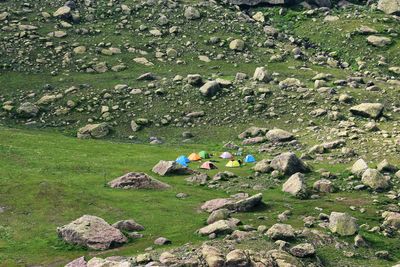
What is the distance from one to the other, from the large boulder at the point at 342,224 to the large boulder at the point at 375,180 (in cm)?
1063

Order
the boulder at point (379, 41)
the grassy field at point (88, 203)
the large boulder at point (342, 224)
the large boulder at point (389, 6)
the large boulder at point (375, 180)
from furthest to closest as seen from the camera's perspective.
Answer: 1. the large boulder at point (389, 6)
2. the boulder at point (379, 41)
3. the large boulder at point (375, 180)
4. the large boulder at point (342, 224)
5. the grassy field at point (88, 203)

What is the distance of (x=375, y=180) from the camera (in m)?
57.7

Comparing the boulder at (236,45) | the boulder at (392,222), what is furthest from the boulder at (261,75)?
the boulder at (392,222)

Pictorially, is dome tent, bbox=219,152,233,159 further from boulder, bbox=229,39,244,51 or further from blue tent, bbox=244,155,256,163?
boulder, bbox=229,39,244,51

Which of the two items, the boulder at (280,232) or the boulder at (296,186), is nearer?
the boulder at (280,232)

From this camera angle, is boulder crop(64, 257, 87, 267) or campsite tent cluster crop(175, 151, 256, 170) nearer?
boulder crop(64, 257, 87, 267)

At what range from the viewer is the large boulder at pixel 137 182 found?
58.8 meters

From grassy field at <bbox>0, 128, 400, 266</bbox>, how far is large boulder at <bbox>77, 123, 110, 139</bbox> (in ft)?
35.7

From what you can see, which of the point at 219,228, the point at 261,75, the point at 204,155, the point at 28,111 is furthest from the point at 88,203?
the point at 261,75

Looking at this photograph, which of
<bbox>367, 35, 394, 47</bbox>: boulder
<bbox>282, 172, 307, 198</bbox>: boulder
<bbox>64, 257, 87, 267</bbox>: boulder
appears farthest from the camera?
<bbox>367, 35, 394, 47</bbox>: boulder

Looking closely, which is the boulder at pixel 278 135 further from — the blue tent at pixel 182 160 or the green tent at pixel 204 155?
the blue tent at pixel 182 160

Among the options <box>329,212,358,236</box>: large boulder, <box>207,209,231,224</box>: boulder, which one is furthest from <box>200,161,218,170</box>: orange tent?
<box>329,212,358,236</box>: large boulder

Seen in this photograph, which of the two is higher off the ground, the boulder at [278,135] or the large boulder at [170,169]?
the large boulder at [170,169]

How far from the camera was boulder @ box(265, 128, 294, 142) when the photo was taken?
7669 cm
